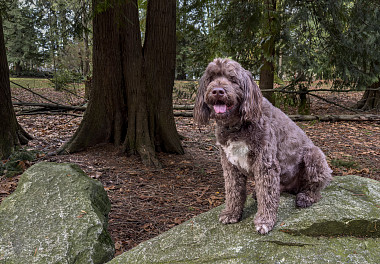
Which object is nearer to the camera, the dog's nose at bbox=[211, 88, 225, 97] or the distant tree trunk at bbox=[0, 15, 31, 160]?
the dog's nose at bbox=[211, 88, 225, 97]

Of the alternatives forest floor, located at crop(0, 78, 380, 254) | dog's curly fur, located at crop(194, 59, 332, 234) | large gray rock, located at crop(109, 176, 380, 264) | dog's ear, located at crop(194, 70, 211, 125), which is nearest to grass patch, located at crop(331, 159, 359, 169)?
forest floor, located at crop(0, 78, 380, 254)

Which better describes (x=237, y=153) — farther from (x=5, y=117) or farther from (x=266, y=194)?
(x=5, y=117)

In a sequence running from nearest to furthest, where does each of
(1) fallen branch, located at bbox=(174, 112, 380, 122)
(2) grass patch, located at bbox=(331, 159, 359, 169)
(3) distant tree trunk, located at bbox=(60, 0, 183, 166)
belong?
(3) distant tree trunk, located at bbox=(60, 0, 183, 166), (2) grass patch, located at bbox=(331, 159, 359, 169), (1) fallen branch, located at bbox=(174, 112, 380, 122)

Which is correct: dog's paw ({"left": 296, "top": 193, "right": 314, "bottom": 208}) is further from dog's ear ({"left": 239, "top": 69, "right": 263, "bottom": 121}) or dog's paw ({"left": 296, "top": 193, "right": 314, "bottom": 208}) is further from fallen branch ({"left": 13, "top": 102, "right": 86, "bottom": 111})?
fallen branch ({"left": 13, "top": 102, "right": 86, "bottom": 111})

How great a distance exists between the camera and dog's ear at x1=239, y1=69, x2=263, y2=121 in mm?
2904

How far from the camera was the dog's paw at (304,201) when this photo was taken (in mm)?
3373

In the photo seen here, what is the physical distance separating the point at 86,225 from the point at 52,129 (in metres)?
7.13

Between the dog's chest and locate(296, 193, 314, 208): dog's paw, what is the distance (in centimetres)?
78

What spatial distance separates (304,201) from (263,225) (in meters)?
0.72

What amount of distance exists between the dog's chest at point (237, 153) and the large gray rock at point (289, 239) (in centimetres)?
66

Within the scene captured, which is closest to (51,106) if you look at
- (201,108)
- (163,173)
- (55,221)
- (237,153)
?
(163,173)

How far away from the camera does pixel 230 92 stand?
2803mm

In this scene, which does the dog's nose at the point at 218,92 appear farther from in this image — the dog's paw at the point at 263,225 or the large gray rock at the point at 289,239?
the large gray rock at the point at 289,239

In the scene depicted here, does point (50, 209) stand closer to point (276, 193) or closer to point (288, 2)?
A: point (276, 193)
